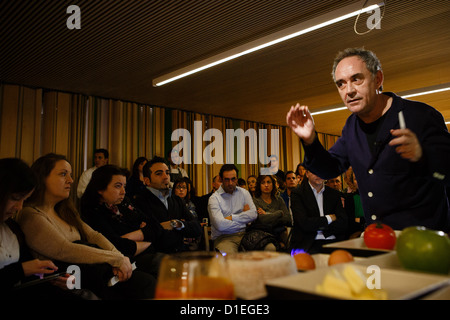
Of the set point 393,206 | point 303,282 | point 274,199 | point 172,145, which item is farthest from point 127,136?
point 303,282

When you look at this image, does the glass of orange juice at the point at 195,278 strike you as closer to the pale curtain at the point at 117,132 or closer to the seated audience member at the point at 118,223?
the seated audience member at the point at 118,223

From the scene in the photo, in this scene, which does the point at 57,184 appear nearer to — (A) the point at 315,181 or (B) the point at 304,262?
(B) the point at 304,262

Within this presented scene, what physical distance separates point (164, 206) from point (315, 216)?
1.53 m

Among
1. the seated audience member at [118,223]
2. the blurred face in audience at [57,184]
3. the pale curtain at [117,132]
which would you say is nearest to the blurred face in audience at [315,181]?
the seated audience member at [118,223]

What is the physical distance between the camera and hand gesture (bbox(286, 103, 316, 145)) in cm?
125

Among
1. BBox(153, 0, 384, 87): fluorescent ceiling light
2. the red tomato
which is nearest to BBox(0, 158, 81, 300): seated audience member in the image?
the red tomato

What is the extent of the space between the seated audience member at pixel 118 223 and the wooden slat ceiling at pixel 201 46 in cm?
171

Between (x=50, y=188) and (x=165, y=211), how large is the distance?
128 cm

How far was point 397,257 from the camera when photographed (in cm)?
83

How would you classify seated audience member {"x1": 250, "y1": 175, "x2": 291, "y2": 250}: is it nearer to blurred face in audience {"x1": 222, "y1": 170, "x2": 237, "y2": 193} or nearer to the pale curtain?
blurred face in audience {"x1": 222, "y1": 170, "x2": 237, "y2": 193}

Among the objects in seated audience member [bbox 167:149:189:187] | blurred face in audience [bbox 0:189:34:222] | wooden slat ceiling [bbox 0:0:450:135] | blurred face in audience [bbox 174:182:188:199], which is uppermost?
wooden slat ceiling [bbox 0:0:450:135]

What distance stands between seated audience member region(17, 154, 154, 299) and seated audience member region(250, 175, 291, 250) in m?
1.94

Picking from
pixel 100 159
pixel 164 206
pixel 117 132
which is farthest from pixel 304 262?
pixel 117 132

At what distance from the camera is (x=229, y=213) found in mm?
4184
